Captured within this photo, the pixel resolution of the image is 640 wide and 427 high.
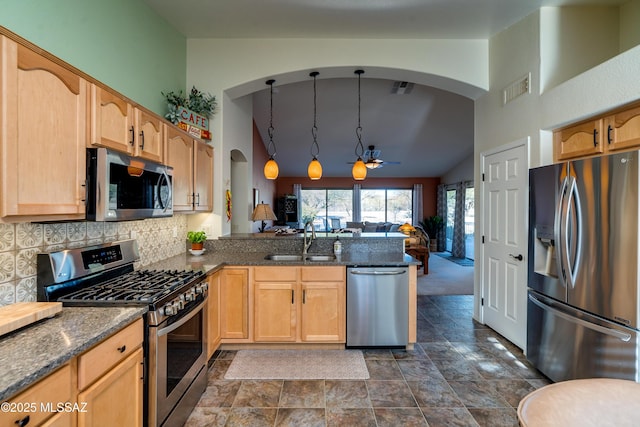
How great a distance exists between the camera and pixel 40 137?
1.35 meters

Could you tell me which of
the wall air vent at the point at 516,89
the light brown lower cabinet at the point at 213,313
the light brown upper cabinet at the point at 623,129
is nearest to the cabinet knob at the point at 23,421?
the light brown lower cabinet at the point at 213,313

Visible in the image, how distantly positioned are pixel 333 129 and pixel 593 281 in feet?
19.8

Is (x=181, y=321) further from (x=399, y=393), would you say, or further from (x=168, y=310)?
(x=399, y=393)

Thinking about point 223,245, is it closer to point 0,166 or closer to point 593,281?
point 0,166

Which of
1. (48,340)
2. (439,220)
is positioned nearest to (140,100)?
(48,340)

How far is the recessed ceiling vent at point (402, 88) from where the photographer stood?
5.17m

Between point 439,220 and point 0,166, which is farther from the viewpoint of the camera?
point 439,220

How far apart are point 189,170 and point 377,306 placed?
7.13 feet

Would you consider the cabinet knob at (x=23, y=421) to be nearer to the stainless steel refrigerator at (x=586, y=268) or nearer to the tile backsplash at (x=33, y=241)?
the tile backsplash at (x=33, y=241)

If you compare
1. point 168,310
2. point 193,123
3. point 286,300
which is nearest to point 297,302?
point 286,300

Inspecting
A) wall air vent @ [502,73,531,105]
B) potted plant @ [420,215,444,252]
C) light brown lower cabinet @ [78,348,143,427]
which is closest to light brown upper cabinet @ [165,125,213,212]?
light brown lower cabinet @ [78,348,143,427]

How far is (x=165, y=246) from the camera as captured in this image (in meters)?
3.00

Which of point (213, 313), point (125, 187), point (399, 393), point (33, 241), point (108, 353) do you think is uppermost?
point (125, 187)

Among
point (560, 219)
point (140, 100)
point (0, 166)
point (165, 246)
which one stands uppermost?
point (140, 100)
